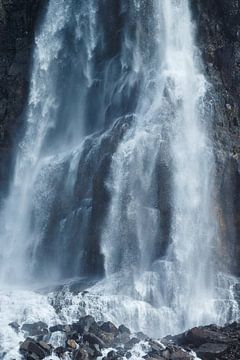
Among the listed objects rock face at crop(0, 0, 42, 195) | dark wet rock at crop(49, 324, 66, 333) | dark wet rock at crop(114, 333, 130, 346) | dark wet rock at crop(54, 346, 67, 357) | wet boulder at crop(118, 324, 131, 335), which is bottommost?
dark wet rock at crop(54, 346, 67, 357)

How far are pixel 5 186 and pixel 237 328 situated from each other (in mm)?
22067

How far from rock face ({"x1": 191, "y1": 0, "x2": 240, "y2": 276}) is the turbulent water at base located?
79cm

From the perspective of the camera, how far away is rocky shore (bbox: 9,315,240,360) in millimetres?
25438

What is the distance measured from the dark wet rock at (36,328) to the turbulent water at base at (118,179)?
1.02 m

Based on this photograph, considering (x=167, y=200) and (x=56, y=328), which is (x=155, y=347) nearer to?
(x=56, y=328)

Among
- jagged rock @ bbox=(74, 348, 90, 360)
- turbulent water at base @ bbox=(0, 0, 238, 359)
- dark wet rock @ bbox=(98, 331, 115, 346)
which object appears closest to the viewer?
jagged rock @ bbox=(74, 348, 90, 360)

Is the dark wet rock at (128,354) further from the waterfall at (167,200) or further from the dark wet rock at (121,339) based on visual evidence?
the waterfall at (167,200)

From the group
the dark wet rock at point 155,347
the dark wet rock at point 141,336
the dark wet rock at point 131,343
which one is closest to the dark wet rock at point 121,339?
the dark wet rock at point 131,343

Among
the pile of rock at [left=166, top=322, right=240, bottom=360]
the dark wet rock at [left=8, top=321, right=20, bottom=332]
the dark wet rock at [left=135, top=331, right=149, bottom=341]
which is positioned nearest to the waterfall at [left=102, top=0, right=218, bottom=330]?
the pile of rock at [left=166, top=322, right=240, bottom=360]

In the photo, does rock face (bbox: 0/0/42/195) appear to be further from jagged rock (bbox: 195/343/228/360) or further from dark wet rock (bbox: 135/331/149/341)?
jagged rock (bbox: 195/343/228/360)

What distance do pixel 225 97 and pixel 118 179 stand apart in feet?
33.4

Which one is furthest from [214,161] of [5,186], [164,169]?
[5,186]

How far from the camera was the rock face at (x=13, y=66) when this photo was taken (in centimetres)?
4575

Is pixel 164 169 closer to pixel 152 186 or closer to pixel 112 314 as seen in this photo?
pixel 152 186
